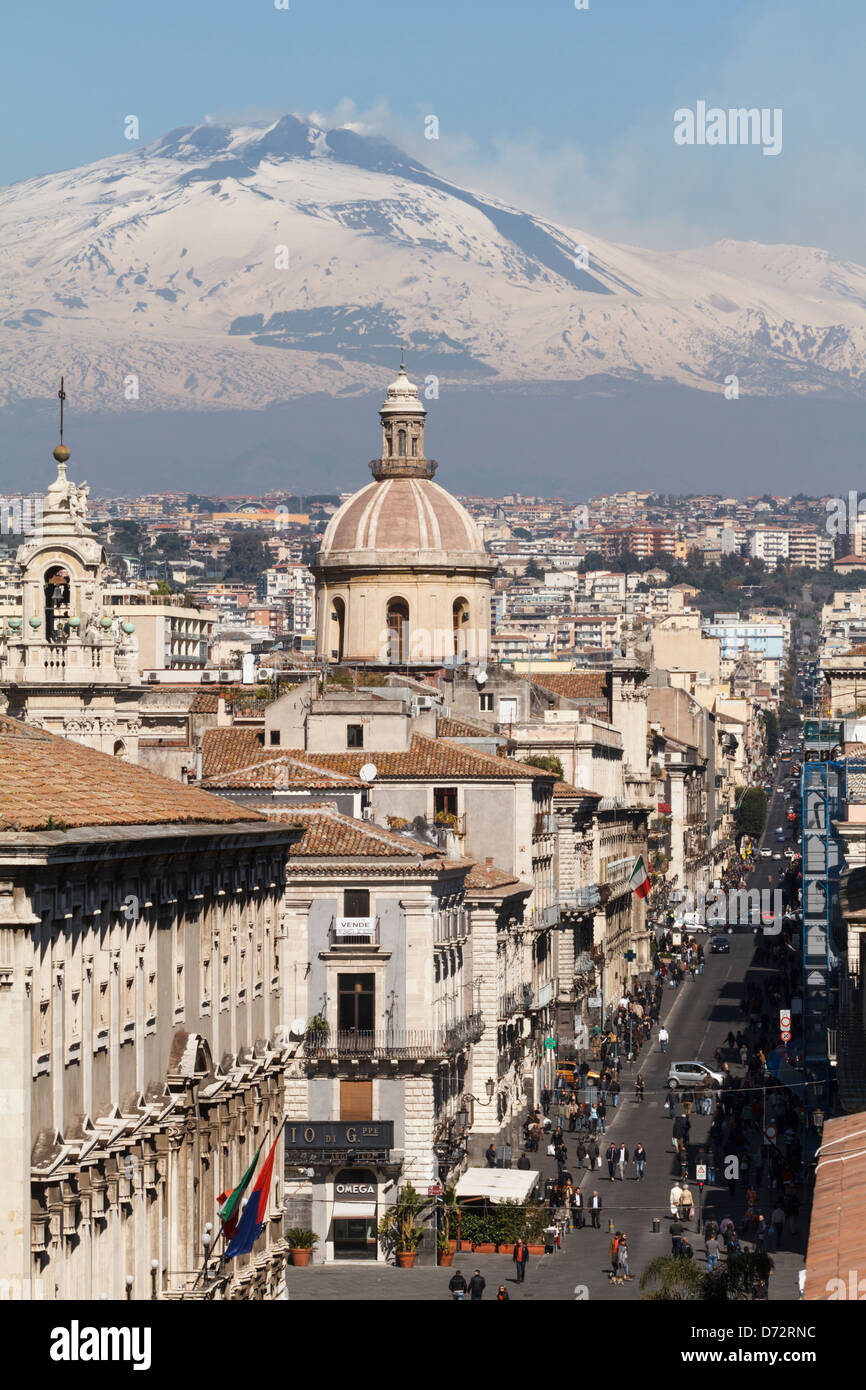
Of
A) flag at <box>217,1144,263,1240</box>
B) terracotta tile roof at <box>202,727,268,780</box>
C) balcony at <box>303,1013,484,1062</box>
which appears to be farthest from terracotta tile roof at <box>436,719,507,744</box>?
flag at <box>217,1144,263,1240</box>

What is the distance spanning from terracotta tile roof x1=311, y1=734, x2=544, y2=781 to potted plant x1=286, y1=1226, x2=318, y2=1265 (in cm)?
1985

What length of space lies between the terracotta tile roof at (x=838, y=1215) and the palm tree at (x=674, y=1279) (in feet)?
11.0

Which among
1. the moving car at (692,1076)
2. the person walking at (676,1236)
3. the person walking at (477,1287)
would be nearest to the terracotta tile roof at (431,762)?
the moving car at (692,1076)

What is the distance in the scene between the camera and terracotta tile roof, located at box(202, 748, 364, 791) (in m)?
75.6

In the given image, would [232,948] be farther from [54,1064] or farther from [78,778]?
[54,1064]

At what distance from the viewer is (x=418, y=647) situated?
127562 mm

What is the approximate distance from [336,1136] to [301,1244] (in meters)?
2.77

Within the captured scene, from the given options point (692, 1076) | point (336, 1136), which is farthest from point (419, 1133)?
Answer: point (692, 1076)

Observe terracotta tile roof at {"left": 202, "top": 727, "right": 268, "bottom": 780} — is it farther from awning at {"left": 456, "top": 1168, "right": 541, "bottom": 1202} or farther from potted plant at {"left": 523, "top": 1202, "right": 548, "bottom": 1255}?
potted plant at {"left": 523, "top": 1202, "right": 548, "bottom": 1255}

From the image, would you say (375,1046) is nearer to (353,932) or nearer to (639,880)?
(353,932)

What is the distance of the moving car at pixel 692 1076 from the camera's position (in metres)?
89.2
